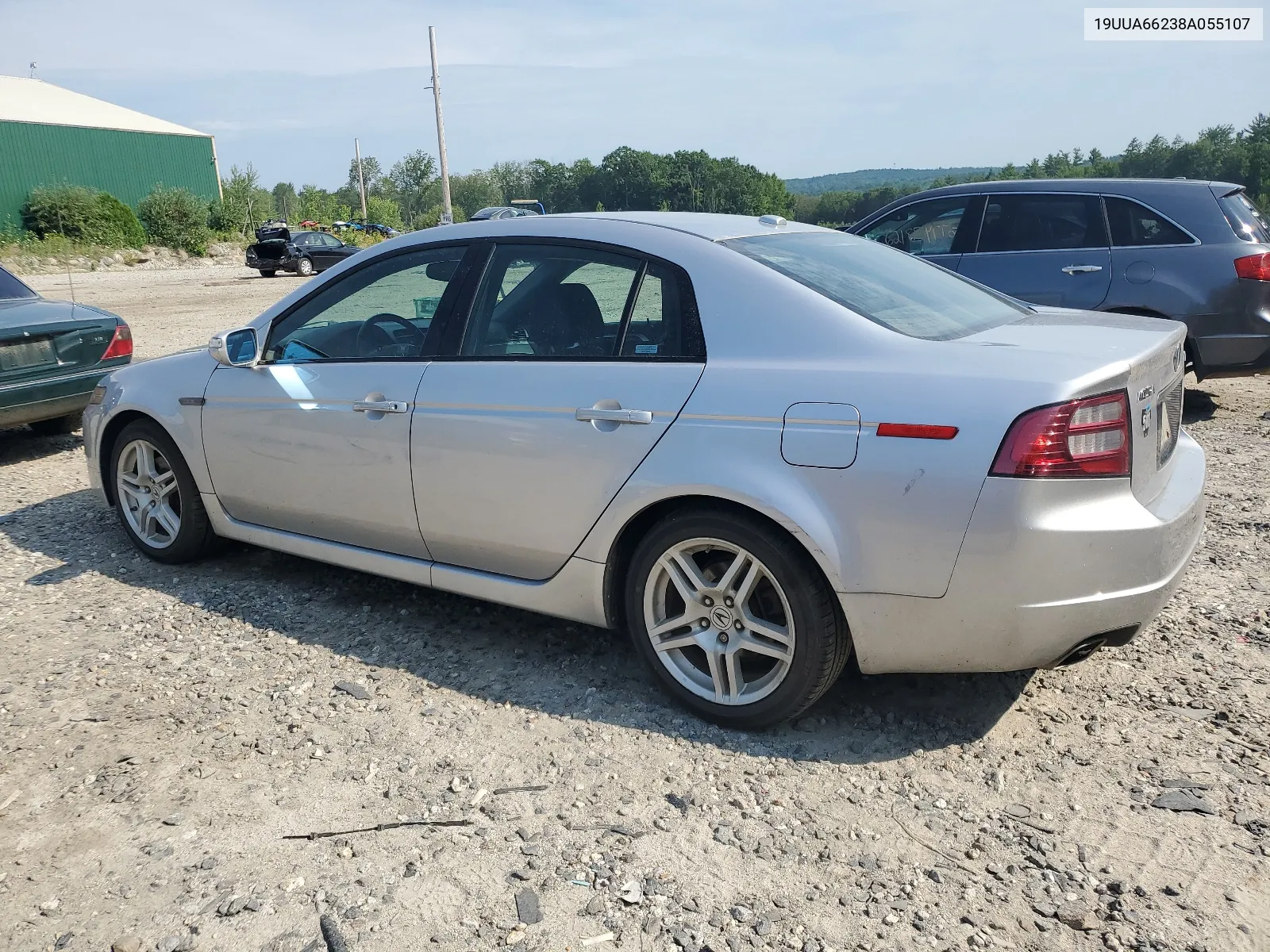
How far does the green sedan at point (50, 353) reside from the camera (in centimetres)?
712

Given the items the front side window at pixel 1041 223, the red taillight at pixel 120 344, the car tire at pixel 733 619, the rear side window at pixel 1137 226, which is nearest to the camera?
the car tire at pixel 733 619

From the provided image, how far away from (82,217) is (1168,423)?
43.8 m

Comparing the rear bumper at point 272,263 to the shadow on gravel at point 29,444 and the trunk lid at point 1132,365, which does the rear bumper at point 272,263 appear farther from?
the trunk lid at point 1132,365

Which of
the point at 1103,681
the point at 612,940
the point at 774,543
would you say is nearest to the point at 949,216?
the point at 1103,681

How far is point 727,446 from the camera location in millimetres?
3127

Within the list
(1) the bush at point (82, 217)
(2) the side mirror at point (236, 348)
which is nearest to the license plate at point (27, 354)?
(2) the side mirror at point (236, 348)

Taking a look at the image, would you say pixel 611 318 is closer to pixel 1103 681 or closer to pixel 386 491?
pixel 386 491

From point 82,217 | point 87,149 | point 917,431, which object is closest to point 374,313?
point 917,431

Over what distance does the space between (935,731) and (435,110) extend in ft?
135

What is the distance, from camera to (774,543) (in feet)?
10.1

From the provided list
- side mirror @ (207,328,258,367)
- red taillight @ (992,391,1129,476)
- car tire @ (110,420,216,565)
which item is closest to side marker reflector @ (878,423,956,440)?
red taillight @ (992,391,1129,476)

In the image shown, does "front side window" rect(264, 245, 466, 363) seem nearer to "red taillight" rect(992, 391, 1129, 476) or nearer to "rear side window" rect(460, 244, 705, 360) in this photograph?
"rear side window" rect(460, 244, 705, 360)

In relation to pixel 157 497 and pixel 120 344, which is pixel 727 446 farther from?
pixel 120 344

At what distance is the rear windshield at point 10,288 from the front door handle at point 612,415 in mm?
6615
